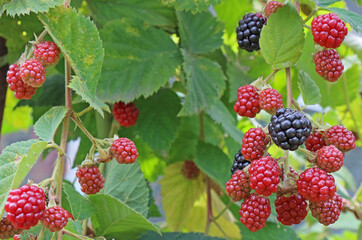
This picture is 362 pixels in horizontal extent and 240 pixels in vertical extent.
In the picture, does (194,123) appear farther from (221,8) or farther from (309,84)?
(309,84)

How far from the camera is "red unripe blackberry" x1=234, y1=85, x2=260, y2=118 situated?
2.02 ft

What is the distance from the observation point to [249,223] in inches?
23.3

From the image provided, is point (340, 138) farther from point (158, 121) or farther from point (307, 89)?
point (158, 121)

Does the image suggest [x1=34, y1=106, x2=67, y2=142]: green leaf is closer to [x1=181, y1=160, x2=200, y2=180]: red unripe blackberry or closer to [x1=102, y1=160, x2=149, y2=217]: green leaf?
[x1=102, y1=160, x2=149, y2=217]: green leaf

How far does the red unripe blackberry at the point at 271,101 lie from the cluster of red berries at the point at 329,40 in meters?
0.07

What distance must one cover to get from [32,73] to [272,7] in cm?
28

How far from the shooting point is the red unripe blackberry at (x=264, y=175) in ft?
1.79

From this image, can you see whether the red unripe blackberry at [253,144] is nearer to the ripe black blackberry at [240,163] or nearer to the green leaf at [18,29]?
the ripe black blackberry at [240,163]

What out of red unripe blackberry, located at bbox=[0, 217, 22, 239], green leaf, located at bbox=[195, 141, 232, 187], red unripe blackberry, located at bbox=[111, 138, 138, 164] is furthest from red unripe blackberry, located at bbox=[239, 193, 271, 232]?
green leaf, located at bbox=[195, 141, 232, 187]

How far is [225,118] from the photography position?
972 mm

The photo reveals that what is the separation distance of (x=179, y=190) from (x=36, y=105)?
0.37m

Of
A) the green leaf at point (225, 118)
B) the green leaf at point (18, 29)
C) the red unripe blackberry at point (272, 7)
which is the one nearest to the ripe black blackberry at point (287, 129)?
the red unripe blackberry at point (272, 7)

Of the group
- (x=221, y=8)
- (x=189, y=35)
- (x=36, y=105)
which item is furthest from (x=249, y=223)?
(x=221, y=8)

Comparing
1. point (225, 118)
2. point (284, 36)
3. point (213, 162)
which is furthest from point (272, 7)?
point (213, 162)
